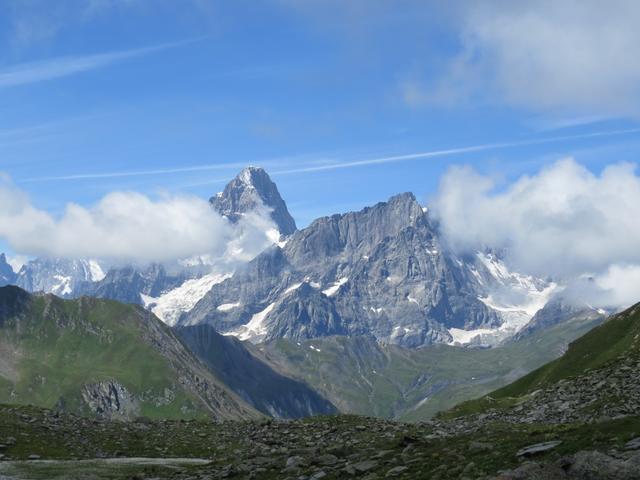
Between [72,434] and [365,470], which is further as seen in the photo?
[72,434]

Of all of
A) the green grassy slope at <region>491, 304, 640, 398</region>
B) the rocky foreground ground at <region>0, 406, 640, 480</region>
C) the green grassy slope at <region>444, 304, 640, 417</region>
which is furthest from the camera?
the green grassy slope at <region>491, 304, 640, 398</region>

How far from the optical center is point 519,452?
32.8m

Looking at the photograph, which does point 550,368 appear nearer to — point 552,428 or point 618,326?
point 618,326

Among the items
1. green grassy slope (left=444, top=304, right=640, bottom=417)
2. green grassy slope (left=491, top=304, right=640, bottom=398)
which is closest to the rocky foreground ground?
green grassy slope (left=444, top=304, right=640, bottom=417)

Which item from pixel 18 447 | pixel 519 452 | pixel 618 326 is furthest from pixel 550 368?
pixel 519 452

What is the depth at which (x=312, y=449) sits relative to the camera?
46.8 meters

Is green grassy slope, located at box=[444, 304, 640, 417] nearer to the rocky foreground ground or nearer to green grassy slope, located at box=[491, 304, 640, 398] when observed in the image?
green grassy slope, located at box=[491, 304, 640, 398]

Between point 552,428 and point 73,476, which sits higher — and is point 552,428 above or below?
below

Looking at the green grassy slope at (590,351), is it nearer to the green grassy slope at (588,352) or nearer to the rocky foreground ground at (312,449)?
the green grassy slope at (588,352)

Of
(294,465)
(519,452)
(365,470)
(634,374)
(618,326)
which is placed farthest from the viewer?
(618,326)

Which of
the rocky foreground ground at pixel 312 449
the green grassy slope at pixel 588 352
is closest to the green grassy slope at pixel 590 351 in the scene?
the green grassy slope at pixel 588 352

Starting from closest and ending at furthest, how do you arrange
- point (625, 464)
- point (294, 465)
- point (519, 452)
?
1. point (625, 464)
2. point (519, 452)
3. point (294, 465)

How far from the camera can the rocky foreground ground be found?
3134 centimetres

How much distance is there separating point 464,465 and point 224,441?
37351 mm
